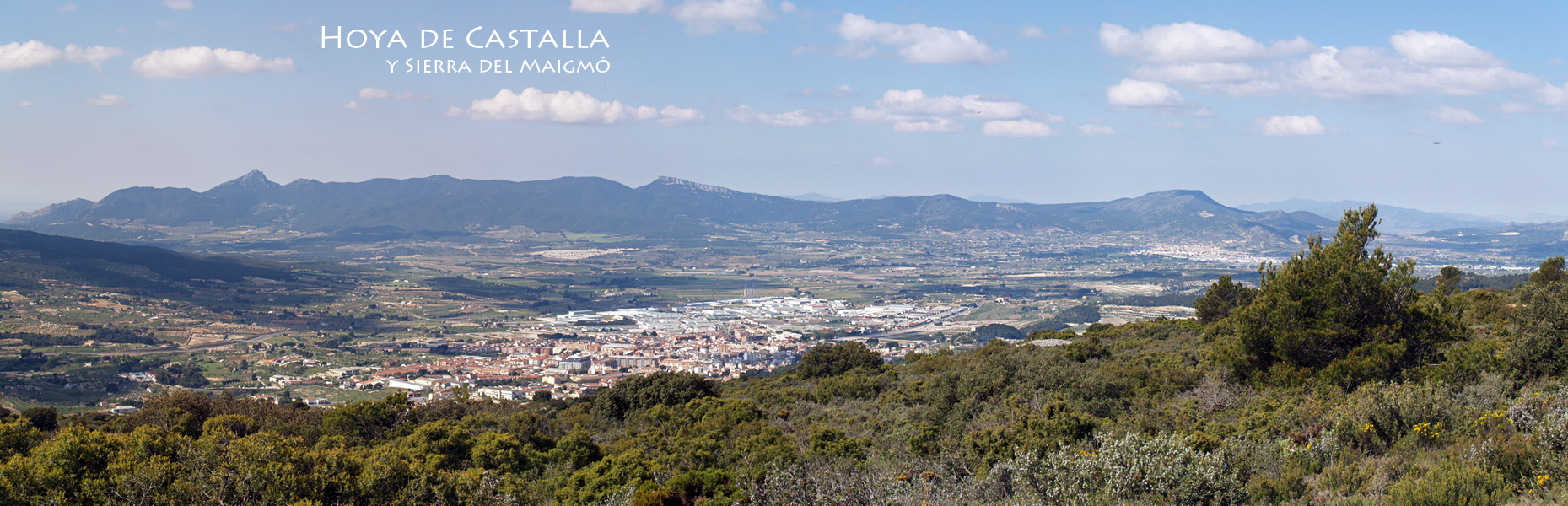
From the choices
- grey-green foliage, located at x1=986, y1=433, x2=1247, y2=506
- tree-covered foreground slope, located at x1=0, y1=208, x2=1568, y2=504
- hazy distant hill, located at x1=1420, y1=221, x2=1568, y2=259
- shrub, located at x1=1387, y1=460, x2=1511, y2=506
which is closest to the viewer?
shrub, located at x1=1387, y1=460, x2=1511, y2=506

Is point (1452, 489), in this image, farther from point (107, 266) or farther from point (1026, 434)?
point (107, 266)

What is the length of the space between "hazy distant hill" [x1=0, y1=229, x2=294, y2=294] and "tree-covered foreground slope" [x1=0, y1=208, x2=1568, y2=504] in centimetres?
6545

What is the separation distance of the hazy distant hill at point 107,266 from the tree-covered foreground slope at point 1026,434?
65454 millimetres

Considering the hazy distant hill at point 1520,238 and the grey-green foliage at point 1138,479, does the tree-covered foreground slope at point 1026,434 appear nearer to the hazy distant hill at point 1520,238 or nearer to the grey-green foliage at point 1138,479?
the grey-green foliage at point 1138,479

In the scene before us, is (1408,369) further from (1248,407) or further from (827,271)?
(827,271)

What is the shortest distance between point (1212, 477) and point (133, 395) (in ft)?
130

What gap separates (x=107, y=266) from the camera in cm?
7475

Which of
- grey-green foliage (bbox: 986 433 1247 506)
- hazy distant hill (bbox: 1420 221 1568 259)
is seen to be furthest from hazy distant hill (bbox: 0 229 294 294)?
hazy distant hill (bbox: 1420 221 1568 259)

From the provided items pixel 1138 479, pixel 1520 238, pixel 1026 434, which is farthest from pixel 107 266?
pixel 1520 238

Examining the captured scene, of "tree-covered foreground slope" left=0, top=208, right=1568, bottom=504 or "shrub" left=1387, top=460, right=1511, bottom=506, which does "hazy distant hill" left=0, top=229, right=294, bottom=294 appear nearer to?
"tree-covered foreground slope" left=0, top=208, right=1568, bottom=504

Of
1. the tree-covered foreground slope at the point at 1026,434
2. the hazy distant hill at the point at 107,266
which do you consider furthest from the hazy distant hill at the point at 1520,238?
the hazy distant hill at the point at 107,266

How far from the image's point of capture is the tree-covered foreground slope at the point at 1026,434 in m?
6.70

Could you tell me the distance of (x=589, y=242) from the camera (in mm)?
170250

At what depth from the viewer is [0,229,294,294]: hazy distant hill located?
66.9m
